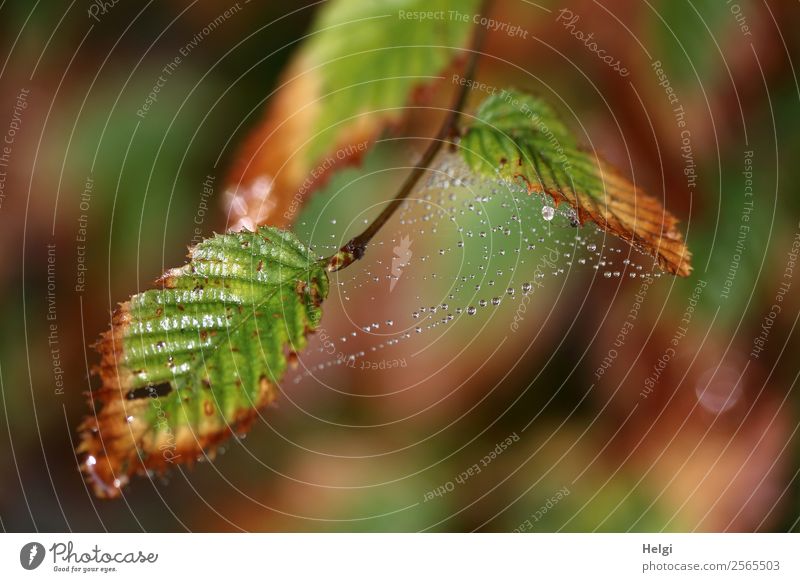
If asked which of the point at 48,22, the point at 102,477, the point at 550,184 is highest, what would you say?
the point at 48,22

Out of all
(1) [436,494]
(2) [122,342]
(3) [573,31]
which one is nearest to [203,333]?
(2) [122,342]

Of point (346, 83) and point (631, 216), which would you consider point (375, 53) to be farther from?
point (631, 216)

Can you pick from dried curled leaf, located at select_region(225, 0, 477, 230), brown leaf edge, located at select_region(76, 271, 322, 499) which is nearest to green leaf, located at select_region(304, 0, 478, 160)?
dried curled leaf, located at select_region(225, 0, 477, 230)

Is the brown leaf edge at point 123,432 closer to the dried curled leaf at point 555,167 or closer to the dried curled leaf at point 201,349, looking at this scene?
the dried curled leaf at point 201,349

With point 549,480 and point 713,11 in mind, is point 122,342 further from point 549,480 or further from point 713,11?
point 713,11

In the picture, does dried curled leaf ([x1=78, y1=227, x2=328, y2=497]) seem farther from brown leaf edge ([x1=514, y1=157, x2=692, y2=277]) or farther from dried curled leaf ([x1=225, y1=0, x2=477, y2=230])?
brown leaf edge ([x1=514, y1=157, x2=692, y2=277])

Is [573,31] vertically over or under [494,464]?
over
